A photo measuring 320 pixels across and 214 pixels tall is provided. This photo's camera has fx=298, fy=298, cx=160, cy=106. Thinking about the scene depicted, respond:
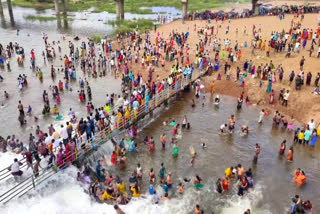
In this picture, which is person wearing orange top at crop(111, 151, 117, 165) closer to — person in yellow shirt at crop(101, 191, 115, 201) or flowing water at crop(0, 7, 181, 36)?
person in yellow shirt at crop(101, 191, 115, 201)

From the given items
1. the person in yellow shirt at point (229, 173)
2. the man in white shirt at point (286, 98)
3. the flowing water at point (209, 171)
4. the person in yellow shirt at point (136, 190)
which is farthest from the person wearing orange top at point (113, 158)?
the man in white shirt at point (286, 98)

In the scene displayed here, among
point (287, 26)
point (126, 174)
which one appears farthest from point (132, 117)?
point (287, 26)

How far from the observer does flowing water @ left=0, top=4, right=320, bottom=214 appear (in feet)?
45.6

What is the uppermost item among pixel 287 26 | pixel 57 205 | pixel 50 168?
pixel 287 26

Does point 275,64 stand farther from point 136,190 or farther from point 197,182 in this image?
point 136,190

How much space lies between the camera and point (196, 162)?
54.7 ft

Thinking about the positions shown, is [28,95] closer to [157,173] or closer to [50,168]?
[50,168]

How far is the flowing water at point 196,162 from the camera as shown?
1390 cm

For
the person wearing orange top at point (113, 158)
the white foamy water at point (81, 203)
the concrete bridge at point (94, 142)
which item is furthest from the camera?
the person wearing orange top at point (113, 158)

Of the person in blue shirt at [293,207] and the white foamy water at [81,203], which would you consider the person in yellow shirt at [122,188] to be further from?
the person in blue shirt at [293,207]

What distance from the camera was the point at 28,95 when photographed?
24531mm

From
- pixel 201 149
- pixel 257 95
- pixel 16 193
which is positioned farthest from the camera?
pixel 257 95

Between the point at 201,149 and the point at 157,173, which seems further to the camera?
the point at 201,149

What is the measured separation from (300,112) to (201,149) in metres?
8.72
